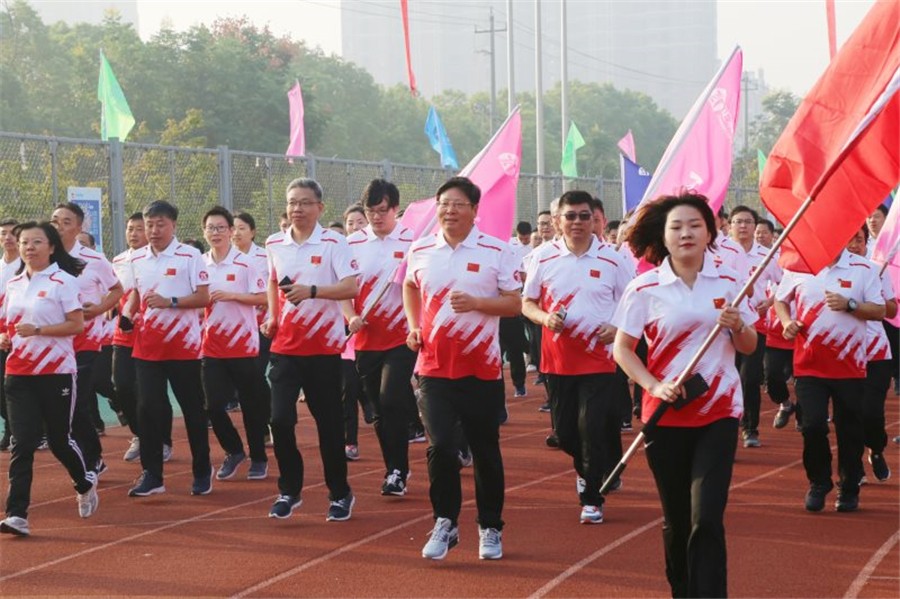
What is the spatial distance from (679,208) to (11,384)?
4.68 m

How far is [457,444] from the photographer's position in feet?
26.1

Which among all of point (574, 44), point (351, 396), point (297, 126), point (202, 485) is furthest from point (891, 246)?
point (574, 44)

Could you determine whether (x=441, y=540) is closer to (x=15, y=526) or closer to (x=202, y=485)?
(x=15, y=526)

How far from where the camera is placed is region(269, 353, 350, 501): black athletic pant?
9.00m

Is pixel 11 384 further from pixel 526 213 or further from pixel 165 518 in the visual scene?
pixel 526 213

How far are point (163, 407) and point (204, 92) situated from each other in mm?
47410

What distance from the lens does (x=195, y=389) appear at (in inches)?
410

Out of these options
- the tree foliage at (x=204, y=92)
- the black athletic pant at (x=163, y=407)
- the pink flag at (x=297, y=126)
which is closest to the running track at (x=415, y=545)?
the black athletic pant at (x=163, y=407)

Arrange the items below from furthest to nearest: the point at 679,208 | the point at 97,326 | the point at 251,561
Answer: the point at 97,326 < the point at 251,561 < the point at 679,208

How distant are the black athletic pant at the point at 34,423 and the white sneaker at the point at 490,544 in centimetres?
284

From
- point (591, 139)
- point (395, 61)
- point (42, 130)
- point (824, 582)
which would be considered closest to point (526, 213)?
point (824, 582)

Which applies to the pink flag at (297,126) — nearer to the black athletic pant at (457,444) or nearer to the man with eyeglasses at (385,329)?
the man with eyeglasses at (385,329)

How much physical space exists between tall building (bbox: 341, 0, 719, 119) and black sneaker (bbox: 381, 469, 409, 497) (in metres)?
137

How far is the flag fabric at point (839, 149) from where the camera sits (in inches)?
269
